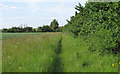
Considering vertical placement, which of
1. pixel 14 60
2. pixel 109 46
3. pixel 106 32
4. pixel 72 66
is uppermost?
pixel 106 32

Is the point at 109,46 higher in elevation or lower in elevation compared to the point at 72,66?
higher

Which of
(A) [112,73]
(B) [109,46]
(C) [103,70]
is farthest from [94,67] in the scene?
(B) [109,46]

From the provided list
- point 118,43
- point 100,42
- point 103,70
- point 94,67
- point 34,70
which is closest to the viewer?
point 34,70

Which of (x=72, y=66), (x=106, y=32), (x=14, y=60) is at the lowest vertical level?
(x=72, y=66)

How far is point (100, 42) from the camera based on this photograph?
8.66 meters

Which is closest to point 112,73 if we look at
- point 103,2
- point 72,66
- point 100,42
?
point 72,66

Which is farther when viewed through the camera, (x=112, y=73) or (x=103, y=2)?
(x=103, y=2)

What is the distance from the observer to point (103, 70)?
5941 mm

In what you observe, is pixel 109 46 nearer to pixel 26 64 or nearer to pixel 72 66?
pixel 72 66

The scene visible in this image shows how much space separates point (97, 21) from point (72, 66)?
12.9 feet

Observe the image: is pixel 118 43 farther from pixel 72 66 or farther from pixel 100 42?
pixel 72 66

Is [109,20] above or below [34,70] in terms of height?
above

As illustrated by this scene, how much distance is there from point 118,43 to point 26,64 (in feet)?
18.5

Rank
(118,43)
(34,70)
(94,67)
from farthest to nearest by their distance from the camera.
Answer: (118,43), (94,67), (34,70)
